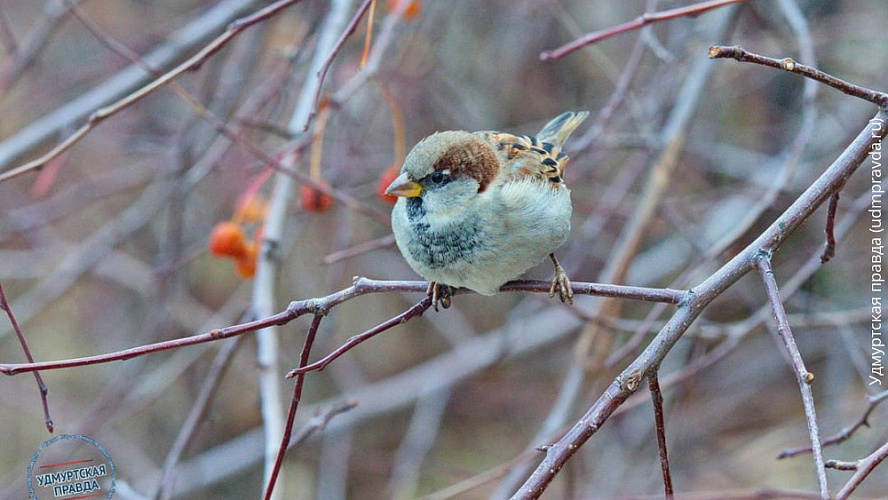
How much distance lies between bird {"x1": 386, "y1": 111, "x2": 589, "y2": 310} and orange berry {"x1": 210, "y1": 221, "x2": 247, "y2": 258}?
547 mm

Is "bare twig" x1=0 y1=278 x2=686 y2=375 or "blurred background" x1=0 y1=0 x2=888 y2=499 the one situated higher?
"blurred background" x1=0 y1=0 x2=888 y2=499

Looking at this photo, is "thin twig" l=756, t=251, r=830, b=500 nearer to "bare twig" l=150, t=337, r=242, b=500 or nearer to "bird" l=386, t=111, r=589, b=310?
"bird" l=386, t=111, r=589, b=310

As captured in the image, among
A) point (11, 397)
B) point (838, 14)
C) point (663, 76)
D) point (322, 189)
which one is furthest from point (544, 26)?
point (11, 397)

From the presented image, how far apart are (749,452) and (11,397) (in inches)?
160

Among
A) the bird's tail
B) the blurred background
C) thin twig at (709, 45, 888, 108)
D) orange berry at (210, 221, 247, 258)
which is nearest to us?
thin twig at (709, 45, 888, 108)

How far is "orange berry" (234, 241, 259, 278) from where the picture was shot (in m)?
2.46

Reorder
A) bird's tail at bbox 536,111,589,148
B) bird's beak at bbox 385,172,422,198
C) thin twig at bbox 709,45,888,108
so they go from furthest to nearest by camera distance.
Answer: bird's tail at bbox 536,111,589,148 → bird's beak at bbox 385,172,422,198 → thin twig at bbox 709,45,888,108

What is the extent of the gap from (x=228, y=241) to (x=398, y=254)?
2.19m

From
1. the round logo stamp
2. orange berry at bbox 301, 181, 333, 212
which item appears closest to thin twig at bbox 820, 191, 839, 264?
orange berry at bbox 301, 181, 333, 212

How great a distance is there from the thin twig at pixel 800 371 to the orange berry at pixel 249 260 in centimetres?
156

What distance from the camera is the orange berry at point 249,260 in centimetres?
246

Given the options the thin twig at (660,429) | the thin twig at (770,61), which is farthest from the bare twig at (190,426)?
the thin twig at (770,61)

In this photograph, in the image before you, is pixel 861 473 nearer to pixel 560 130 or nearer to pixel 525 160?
pixel 525 160

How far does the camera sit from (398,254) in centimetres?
454
